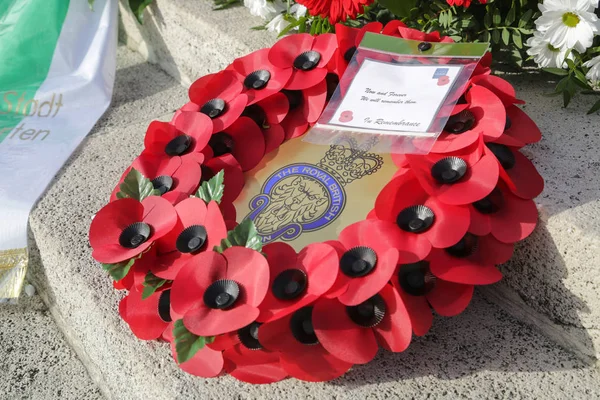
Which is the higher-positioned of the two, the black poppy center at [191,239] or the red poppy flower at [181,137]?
the black poppy center at [191,239]

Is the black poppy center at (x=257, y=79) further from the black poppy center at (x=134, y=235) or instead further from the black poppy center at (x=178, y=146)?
the black poppy center at (x=134, y=235)

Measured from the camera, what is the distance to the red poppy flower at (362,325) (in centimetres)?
89

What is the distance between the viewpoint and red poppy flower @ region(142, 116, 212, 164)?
1.17 metres

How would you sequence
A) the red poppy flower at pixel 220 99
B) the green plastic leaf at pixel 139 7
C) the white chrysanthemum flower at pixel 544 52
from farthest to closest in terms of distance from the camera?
1. the green plastic leaf at pixel 139 7
2. the white chrysanthemum flower at pixel 544 52
3. the red poppy flower at pixel 220 99

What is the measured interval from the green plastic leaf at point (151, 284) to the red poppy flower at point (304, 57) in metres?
0.43

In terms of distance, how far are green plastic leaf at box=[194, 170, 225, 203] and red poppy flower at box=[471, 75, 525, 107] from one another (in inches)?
17.4

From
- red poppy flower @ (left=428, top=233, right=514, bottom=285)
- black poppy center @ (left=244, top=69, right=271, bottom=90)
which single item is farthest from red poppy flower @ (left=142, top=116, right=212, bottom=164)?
red poppy flower @ (left=428, top=233, right=514, bottom=285)

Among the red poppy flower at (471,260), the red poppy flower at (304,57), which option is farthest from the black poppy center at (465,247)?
the red poppy flower at (304,57)

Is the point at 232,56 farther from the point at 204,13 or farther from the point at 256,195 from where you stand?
the point at 256,195

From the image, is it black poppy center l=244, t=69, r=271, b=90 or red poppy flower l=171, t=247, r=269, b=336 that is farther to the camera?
black poppy center l=244, t=69, r=271, b=90

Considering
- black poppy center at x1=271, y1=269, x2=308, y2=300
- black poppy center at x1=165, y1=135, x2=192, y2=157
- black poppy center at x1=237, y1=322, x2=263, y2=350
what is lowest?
black poppy center at x1=237, y1=322, x2=263, y2=350

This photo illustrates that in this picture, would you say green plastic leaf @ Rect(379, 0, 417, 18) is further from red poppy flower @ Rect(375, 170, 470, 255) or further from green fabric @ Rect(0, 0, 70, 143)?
green fabric @ Rect(0, 0, 70, 143)

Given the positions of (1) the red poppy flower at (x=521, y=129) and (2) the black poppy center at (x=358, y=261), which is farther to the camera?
(1) the red poppy flower at (x=521, y=129)

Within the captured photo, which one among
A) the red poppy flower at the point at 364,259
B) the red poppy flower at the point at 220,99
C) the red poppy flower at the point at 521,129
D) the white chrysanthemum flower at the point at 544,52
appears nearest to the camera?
the red poppy flower at the point at 364,259
